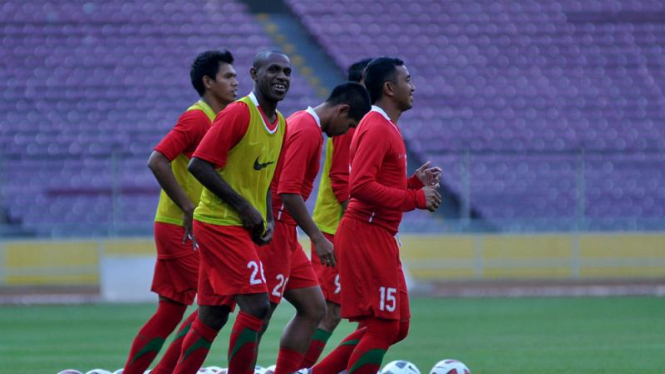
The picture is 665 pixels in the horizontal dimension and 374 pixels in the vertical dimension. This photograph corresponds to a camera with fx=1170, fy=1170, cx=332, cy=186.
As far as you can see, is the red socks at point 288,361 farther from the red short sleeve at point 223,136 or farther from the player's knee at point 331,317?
the red short sleeve at point 223,136

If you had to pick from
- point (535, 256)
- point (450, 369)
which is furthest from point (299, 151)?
point (535, 256)

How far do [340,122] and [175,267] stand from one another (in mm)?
1451

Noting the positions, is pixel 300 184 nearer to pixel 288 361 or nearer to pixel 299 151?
pixel 299 151

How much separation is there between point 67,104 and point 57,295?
5.20 m

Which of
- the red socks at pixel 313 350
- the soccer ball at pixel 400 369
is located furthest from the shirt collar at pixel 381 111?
the red socks at pixel 313 350

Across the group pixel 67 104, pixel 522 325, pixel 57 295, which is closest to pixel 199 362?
pixel 522 325

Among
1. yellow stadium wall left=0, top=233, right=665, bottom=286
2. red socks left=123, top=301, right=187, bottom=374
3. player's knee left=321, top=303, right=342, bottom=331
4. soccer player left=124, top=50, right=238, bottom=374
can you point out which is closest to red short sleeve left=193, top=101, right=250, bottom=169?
soccer player left=124, top=50, right=238, bottom=374

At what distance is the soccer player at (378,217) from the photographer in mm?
6719

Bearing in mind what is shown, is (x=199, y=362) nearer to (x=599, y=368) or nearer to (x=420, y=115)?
(x=599, y=368)

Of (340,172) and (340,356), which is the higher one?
(340,172)

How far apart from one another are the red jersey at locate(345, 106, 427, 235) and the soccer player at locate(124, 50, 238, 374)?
46.7 inches

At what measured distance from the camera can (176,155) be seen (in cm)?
752

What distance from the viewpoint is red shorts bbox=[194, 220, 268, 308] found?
6637mm

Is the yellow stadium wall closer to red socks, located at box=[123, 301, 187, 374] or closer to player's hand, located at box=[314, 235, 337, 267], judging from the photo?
red socks, located at box=[123, 301, 187, 374]
